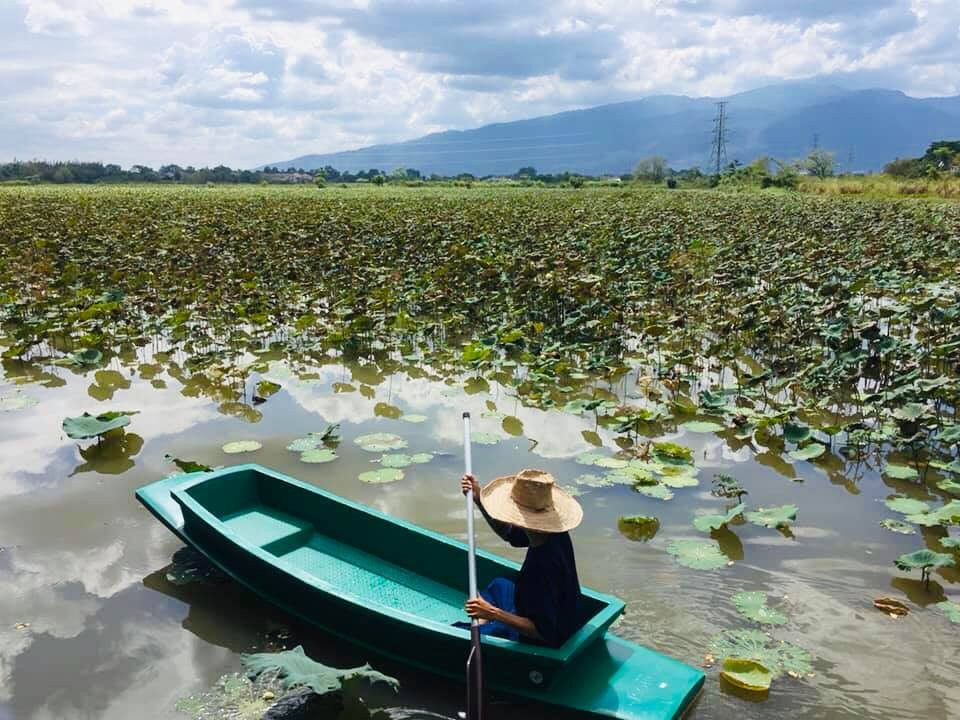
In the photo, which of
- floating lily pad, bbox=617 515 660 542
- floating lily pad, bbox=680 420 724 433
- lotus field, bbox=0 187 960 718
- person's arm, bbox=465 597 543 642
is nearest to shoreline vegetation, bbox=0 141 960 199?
lotus field, bbox=0 187 960 718

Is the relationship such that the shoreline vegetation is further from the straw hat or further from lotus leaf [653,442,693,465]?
the straw hat

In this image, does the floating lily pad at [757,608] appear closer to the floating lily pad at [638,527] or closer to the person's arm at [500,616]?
the floating lily pad at [638,527]

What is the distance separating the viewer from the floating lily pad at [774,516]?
469cm

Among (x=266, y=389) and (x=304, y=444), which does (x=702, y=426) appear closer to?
(x=304, y=444)

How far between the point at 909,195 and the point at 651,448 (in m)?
30.5

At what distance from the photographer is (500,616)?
10.1 feet

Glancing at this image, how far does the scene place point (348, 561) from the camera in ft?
15.0

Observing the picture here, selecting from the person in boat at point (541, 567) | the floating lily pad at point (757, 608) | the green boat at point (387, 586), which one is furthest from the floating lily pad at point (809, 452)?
the person in boat at point (541, 567)

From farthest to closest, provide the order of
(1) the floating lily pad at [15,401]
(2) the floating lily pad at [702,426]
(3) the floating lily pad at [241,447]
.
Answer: (1) the floating lily pad at [15,401] < (2) the floating lily pad at [702,426] < (3) the floating lily pad at [241,447]

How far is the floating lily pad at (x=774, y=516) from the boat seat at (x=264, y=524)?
2890mm

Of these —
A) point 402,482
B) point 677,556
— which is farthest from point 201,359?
point 677,556

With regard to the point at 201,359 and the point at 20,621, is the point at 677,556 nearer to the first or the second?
the point at 20,621

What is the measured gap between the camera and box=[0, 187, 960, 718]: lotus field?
4195mm

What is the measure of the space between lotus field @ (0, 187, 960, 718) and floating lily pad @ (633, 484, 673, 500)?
0.9 inches
